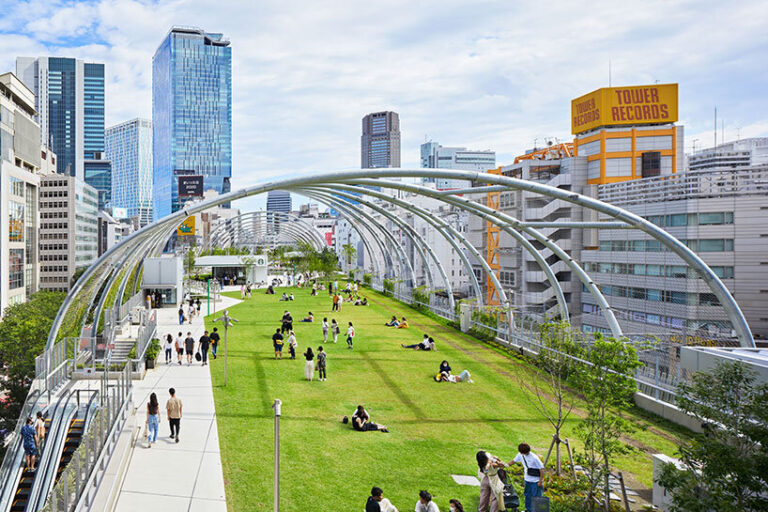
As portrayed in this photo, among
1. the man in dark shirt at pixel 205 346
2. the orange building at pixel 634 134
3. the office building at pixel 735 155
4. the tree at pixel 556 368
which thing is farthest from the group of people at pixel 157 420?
the office building at pixel 735 155

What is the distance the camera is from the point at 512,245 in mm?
56281

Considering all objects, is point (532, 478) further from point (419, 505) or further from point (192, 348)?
point (192, 348)

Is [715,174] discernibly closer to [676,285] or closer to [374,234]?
[676,285]

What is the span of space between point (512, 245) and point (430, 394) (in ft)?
133

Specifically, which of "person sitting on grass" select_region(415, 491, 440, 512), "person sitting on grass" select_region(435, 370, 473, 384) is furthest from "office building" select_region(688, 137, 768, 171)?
"person sitting on grass" select_region(415, 491, 440, 512)

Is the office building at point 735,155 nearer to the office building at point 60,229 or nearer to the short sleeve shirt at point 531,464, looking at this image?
the short sleeve shirt at point 531,464

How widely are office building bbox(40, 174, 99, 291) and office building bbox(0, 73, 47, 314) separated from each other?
18.3m

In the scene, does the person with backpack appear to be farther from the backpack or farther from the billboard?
the billboard

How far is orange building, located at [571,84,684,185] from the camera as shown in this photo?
59406 millimetres

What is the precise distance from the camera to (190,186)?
468 feet

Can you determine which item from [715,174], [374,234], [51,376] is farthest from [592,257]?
[51,376]

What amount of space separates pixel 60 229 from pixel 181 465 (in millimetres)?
99107

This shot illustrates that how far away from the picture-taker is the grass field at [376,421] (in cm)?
1095

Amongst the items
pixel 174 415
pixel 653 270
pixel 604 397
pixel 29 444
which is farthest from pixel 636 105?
pixel 29 444
